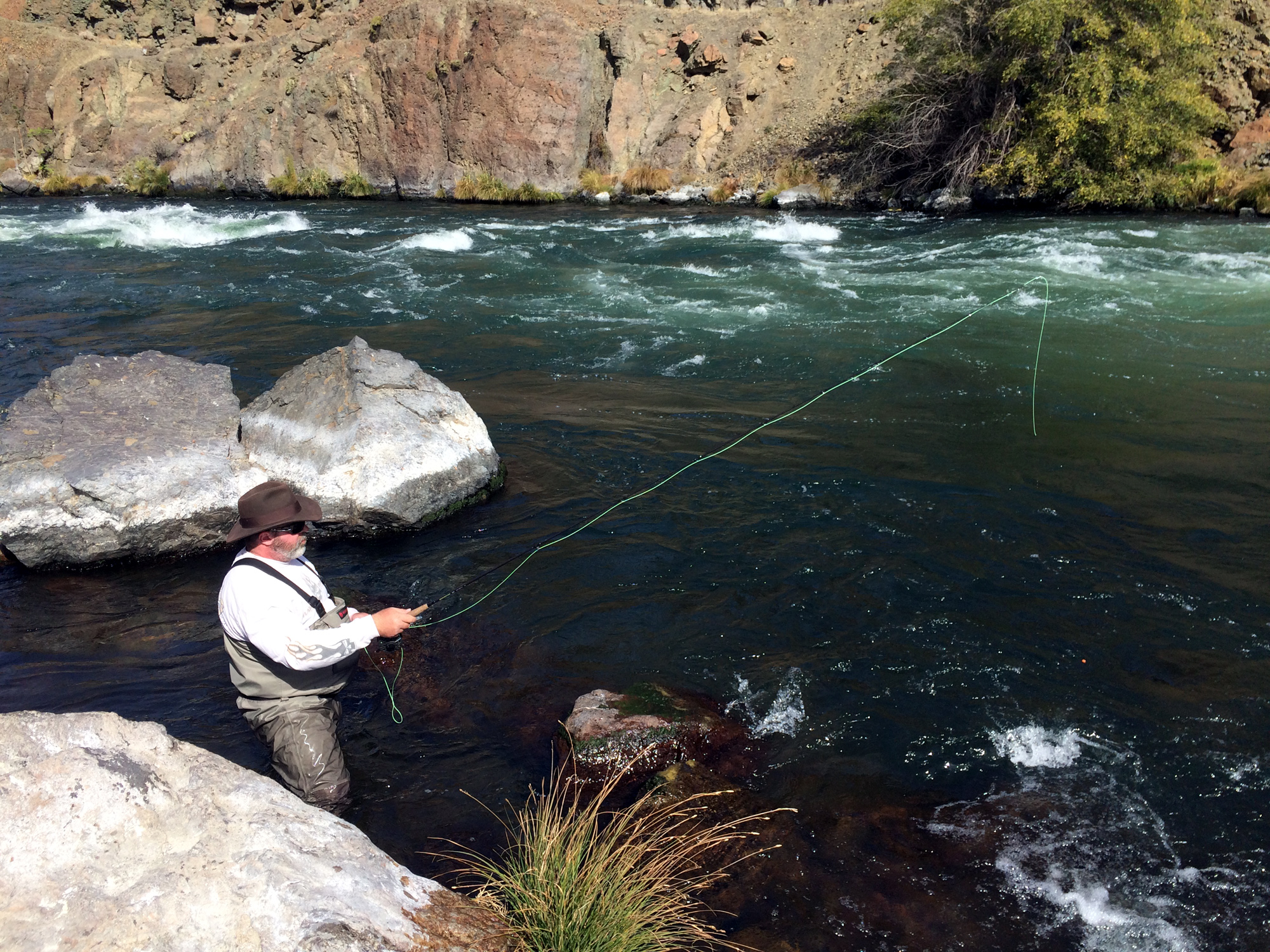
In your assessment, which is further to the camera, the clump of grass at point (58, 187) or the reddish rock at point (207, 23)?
the reddish rock at point (207, 23)

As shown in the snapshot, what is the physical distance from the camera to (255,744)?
15.7 ft

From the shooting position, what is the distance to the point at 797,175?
1003 inches

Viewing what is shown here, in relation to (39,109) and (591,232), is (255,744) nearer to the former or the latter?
(591,232)

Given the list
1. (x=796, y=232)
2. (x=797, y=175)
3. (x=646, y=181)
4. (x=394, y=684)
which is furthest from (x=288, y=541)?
(x=646, y=181)

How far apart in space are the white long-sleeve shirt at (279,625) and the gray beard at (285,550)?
7 centimetres

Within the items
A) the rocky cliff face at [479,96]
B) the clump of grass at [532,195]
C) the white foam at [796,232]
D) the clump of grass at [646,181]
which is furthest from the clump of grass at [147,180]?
the white foam at [796,232]

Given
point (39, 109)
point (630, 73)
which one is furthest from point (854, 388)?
point (39, 109)

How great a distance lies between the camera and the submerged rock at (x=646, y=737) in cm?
447

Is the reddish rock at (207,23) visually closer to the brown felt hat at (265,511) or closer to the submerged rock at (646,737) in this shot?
the brown felt hat at (265,511)

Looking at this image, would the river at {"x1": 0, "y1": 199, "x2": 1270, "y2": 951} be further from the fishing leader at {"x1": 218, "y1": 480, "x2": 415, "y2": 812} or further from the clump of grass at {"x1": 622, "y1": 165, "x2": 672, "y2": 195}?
the clump of grass at {"x1": 622, "y1": 165, "x2": 672, "y2": 195}

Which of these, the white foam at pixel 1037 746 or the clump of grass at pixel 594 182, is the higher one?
the clump of grass at pixel 594 182

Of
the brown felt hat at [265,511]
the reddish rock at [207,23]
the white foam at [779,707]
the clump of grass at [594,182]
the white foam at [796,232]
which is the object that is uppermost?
the reddish rock at [207,23]

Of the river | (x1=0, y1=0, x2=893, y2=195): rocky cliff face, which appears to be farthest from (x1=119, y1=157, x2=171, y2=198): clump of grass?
the river

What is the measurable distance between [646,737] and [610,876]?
4.17ft
